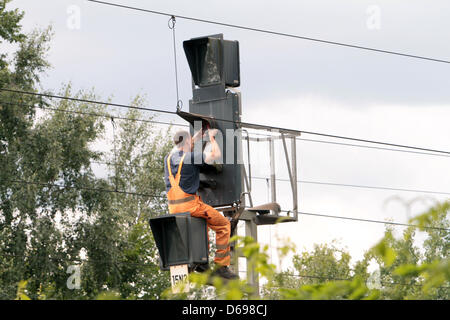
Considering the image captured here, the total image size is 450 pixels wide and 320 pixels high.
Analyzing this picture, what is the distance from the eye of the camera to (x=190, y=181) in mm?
9672

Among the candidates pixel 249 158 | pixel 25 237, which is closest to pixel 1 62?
pixel 25 237

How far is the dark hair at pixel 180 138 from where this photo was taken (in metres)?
A: 9.48

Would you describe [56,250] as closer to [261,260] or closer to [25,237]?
[25,237]

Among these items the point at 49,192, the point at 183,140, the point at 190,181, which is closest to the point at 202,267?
the point at 190,181

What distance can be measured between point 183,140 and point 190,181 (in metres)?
0.48

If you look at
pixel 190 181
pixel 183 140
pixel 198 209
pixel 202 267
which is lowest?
pixel 202 267

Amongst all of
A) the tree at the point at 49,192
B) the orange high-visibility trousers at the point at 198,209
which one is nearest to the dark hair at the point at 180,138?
the orange high-visibility trousers at the point at 198,209

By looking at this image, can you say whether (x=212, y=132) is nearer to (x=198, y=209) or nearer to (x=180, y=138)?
(x=180, y=138)

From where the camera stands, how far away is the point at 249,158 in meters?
10.8

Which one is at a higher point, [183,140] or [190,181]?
[183,140]

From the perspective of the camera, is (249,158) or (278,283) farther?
(249,158)

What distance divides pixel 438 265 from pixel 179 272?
21.4 ft

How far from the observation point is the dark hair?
9.48m

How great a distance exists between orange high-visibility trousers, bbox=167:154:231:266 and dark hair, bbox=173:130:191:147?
14cm
